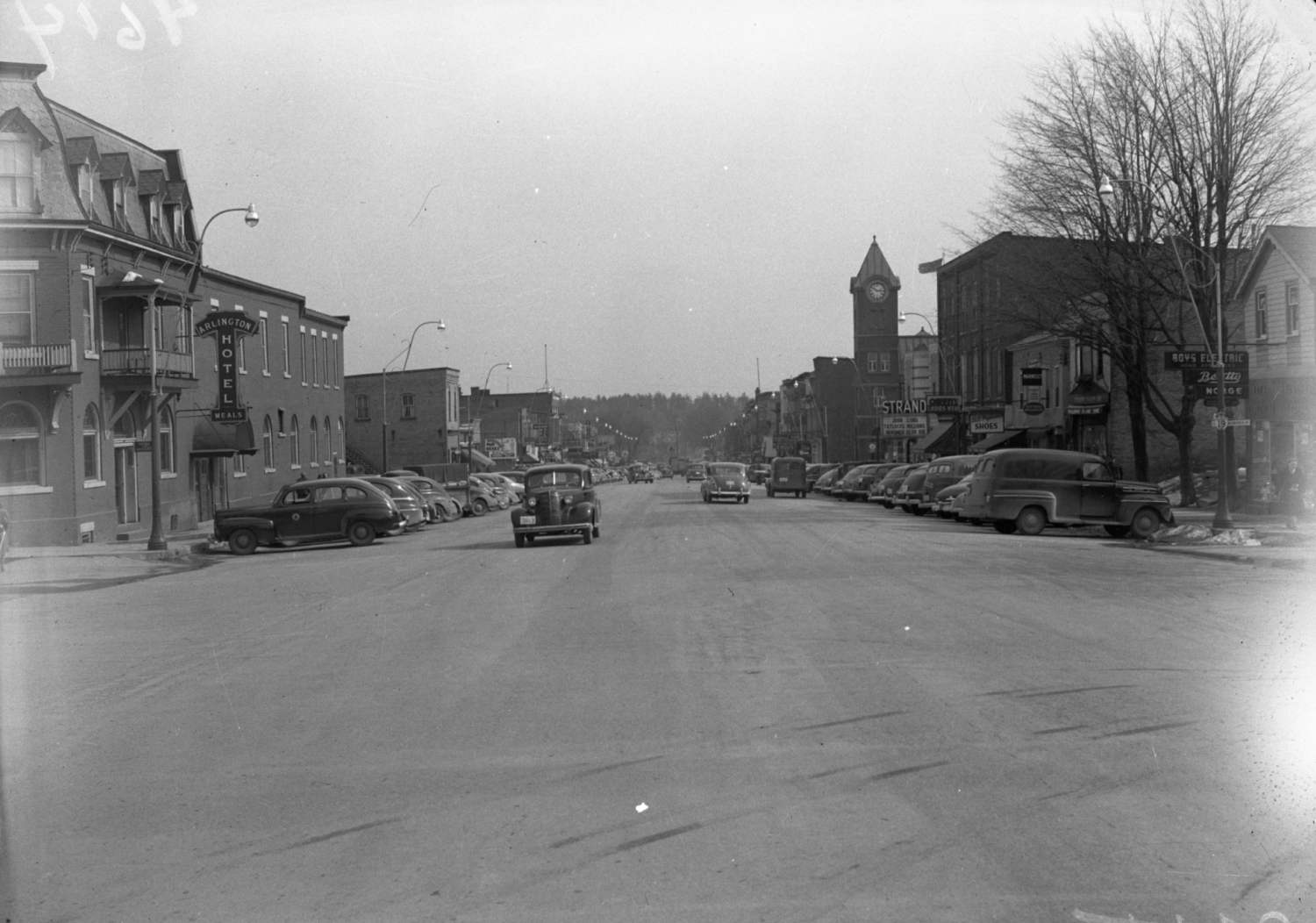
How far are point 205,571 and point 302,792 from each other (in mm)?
19490

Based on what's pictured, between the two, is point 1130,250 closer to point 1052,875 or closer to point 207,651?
point 207,651

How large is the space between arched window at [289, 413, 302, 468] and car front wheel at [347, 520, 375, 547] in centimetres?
2420

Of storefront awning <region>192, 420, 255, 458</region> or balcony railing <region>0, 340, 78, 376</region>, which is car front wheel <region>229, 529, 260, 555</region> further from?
storefront awning <region>192, 420, 255, 458</region>

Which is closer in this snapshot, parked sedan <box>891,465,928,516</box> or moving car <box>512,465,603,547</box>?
moving car <box>512,465,603,547</box>

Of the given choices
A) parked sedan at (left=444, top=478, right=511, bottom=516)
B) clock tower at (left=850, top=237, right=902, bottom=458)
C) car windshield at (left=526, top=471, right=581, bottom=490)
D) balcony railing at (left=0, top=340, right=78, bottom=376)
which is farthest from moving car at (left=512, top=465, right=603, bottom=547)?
clock tower at (left=850, top=237, right=902, bottom=458)

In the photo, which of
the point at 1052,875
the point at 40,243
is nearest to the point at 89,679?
the point at 1052,875

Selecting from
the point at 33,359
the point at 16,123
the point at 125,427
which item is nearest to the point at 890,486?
the point at 125,427

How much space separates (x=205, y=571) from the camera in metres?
25.7

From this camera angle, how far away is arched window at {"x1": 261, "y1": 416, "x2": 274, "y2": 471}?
52.2 m

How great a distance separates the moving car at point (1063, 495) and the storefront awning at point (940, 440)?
132 feet

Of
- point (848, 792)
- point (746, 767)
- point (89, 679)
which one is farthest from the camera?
point (89, 679)

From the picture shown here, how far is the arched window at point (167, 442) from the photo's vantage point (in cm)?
4209

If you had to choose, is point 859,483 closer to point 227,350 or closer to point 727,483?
point 727,483

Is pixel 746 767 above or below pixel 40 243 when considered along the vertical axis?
below
